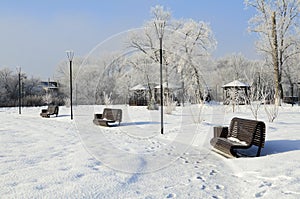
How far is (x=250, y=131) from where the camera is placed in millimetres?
5637

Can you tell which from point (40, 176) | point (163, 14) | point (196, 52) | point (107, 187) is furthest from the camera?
point (163, 14)

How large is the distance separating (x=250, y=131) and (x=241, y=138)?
50cm

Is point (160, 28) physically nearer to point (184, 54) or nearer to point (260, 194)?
point (260, 194)

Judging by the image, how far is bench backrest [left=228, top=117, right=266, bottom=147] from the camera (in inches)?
213

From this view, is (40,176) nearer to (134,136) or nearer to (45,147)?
(45,147)

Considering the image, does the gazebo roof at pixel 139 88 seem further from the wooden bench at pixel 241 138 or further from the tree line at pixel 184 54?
the wooden bench at pixel 241 138

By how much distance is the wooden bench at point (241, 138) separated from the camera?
17.7ft

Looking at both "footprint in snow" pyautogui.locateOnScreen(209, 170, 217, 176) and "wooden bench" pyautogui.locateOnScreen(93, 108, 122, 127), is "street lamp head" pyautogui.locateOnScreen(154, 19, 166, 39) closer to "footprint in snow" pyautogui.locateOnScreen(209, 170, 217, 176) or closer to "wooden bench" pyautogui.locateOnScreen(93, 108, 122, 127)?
"wooden bench" pyautogui.locateOnScreen(93, 108, 122, 127)

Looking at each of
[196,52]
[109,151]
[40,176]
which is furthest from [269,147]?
[196,52]

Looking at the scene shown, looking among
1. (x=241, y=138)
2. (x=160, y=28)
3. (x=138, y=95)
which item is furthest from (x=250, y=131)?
(x=138, y=95)

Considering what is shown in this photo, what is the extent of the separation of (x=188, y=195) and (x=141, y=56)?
26.0 meters

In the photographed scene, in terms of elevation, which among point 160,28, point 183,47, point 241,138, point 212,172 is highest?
point 183,47

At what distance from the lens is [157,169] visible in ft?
15.4

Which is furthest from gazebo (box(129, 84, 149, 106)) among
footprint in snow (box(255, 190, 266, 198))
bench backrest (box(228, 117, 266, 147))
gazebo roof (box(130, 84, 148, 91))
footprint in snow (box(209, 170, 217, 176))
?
footprint in snow (box(255, 190, 266, 198))
